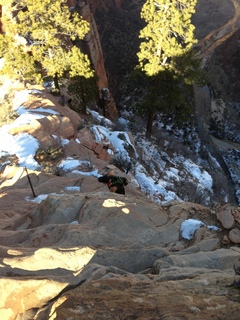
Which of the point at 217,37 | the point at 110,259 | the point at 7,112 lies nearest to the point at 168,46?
the point at 7,112

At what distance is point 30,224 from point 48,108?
27.1ft

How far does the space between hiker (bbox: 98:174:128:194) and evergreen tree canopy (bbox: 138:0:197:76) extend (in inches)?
475

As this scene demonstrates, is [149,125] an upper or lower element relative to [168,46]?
lower

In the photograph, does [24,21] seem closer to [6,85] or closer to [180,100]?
[6,85]

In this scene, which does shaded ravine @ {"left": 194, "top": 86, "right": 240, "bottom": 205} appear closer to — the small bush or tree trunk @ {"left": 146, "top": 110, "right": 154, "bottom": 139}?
tree trunk @ {"left": 146, "top": 110, "right": 154, "bottom": 139}

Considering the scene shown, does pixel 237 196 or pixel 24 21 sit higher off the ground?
pixel 24 21

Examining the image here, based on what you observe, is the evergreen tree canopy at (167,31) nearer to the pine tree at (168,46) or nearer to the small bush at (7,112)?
the pine tree at (168,46)

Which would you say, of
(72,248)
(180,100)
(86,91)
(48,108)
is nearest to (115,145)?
(48,108)

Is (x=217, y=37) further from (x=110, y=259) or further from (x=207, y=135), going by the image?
(x=110, y=259)

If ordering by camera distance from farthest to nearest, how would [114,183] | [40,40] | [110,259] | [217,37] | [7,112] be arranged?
[217,37]
[40,40]
[7,112]
[114,183]
[110,259]

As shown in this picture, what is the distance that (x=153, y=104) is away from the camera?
69.3ft

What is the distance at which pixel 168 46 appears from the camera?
19344mm

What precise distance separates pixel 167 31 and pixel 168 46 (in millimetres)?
936

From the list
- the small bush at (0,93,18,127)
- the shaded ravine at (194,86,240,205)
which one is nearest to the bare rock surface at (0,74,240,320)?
the small bush at (0,93,18,127)
